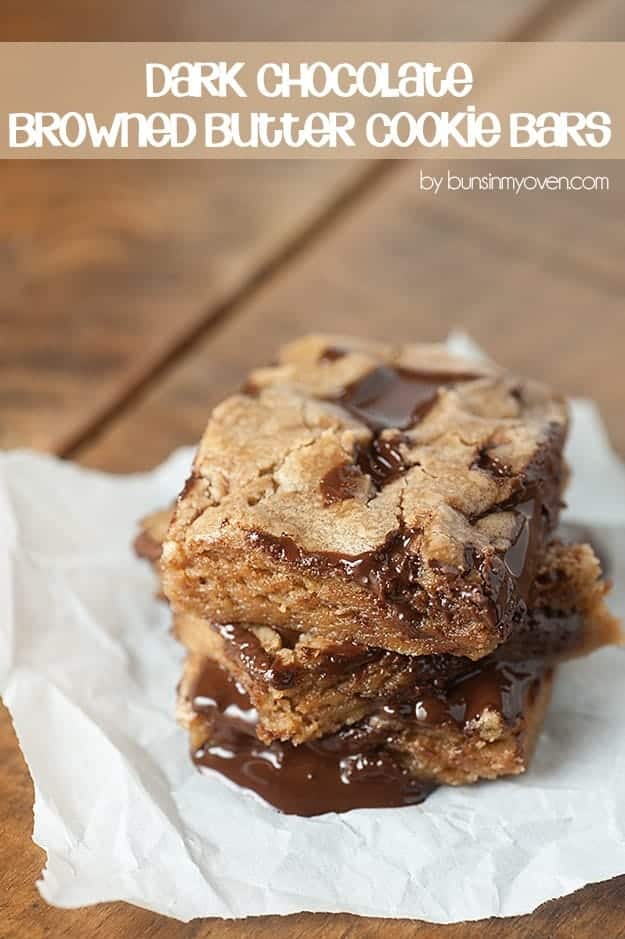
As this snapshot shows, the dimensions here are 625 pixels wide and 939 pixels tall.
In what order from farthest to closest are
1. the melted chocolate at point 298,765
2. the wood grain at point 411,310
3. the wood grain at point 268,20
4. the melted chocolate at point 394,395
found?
the wood grain at point 268,20 → the wood grain at point 411,310 → the melted chocolate at point 394,395 → the melted chocolate at point 298,765

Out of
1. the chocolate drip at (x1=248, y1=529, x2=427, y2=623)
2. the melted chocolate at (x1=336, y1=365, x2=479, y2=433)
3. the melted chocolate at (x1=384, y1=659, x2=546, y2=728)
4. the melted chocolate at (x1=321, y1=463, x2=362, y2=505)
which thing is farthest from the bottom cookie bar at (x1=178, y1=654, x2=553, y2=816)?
the melted chocolate at (x1=336, y1=365, x2=479, y2=433)

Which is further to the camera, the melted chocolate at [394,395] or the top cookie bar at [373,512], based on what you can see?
the melted chocolate at [394,395]

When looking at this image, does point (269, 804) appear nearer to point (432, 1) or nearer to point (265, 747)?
point (265, 747)

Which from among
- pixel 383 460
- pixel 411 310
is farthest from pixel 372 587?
pixel 411 310

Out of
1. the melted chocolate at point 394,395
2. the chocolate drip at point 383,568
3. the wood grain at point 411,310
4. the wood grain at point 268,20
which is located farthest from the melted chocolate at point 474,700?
the wood grain at point 268,20

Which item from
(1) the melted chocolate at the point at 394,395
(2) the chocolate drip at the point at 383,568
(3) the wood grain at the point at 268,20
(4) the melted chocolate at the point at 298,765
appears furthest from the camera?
(3) the wood grain at the point at 268,20

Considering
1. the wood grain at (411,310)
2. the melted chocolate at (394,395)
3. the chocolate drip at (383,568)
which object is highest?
the wood grain at (411,310)

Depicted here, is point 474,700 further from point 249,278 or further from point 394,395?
point 249,278

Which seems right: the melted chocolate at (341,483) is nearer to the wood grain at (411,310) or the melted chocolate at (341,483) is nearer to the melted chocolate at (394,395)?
the melted chocolate at (394,395)
